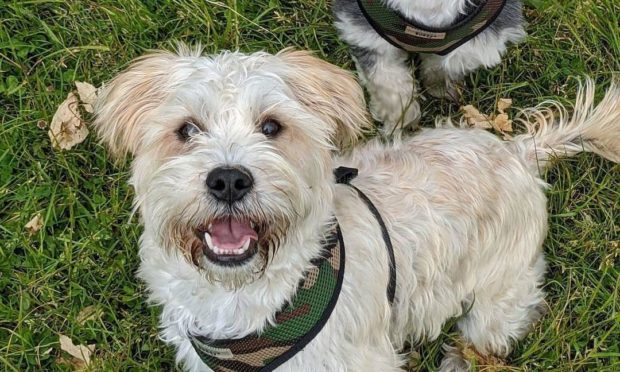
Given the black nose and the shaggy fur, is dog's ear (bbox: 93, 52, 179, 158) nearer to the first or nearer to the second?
the black nose

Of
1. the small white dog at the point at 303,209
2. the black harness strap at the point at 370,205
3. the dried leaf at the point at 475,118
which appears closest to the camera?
the small white dog at the point at 303,209

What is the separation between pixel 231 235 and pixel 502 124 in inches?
88.9

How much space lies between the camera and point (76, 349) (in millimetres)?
3928

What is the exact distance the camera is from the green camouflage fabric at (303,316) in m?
2.85

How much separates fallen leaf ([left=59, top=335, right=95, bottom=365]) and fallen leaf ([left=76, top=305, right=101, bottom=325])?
110mm

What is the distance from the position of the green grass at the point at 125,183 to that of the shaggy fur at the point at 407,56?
286 mm

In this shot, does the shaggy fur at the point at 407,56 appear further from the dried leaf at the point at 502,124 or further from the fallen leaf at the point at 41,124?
the fallen leaf at the point at 41,124

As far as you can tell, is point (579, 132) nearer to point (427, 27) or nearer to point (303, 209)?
point (427, 27)

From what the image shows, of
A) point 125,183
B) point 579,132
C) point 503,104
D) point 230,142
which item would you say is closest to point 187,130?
point 230,142

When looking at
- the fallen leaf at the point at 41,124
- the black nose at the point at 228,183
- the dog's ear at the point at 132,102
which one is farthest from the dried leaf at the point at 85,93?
Result: the black nose at the point at 228,183

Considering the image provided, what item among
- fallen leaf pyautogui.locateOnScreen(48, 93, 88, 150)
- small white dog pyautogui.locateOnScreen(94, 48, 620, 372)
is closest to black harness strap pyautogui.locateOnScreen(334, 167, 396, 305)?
small white dog pyautogui.locateOnScreen(94, 48, 620, 372)

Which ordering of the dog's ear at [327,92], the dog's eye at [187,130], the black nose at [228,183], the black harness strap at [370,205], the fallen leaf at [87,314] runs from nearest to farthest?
1. the black nose at [228,183]
2. the dog's eye at [187,130]
3. the dog's ear at [327,92]
4. the black harness strap at [370,205]
5. the fallen leaf at [87,314]

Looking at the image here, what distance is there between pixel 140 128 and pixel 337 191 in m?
0.74

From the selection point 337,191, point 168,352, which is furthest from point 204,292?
point 168,352
